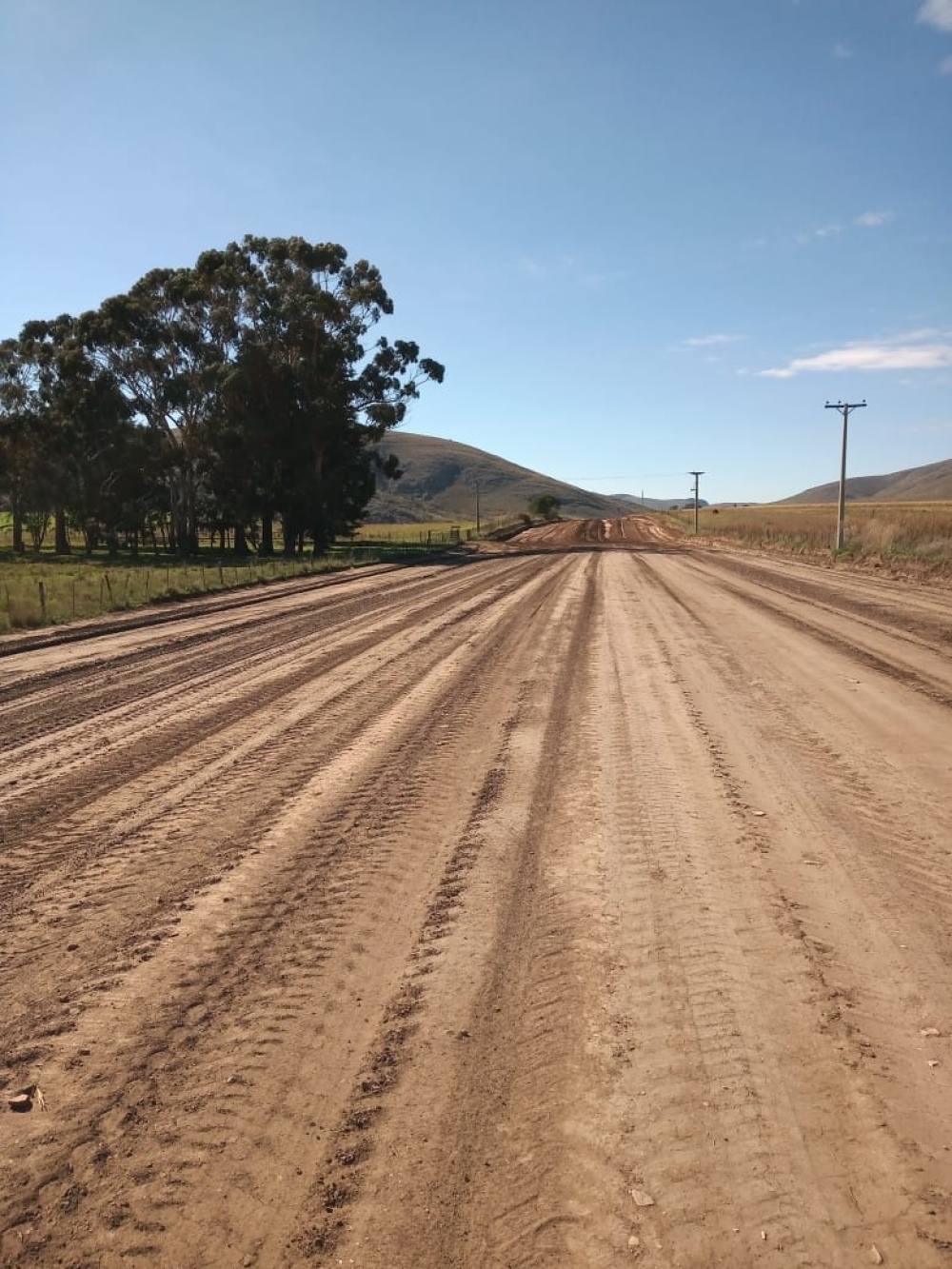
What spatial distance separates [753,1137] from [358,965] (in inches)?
77.3

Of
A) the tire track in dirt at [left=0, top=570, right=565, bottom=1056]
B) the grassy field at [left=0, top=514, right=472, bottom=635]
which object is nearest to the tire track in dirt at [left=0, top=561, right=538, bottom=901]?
the tire track in dirt at [left=0, top=570, right=565, bottom=1056]

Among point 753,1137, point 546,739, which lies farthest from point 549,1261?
point 546,739

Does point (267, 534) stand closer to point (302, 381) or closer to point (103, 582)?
point (302, 381)

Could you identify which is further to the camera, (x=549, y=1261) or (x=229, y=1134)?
(x=229, y=1134)

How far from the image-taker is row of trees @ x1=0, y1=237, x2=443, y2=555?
165 feet

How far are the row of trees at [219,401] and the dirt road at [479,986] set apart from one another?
1709 inches

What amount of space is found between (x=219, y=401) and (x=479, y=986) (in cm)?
5138

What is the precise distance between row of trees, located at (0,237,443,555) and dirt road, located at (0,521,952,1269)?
142 ft

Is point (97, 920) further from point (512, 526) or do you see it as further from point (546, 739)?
point (512, 526)

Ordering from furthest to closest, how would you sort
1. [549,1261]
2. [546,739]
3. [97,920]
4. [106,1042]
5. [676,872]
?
[546,739] < [676,872] < [97,920] < [106,1042] < [549,1261]

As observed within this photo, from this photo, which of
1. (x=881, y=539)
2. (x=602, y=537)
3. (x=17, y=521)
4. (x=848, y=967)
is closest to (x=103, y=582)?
(x=848, y=967)

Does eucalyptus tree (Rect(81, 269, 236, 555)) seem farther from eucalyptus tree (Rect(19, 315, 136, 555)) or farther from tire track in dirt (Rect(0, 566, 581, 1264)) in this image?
tire track in dirt (Rect(0, 566, 581, 1264))

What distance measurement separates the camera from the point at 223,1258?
2721 mm

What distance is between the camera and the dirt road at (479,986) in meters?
2.87
